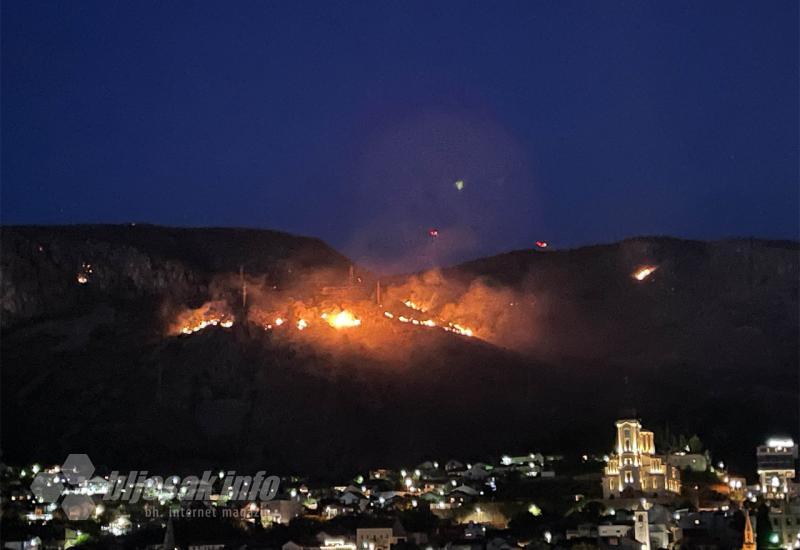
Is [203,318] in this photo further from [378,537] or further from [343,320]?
[378,537]

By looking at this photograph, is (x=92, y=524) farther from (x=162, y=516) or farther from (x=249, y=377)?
(x=249, y=377)

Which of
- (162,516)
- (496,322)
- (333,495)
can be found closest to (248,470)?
(333,495)

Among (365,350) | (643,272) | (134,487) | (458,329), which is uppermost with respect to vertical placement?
(643,272)

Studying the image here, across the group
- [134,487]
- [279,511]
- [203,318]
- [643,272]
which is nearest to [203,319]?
[203,318]

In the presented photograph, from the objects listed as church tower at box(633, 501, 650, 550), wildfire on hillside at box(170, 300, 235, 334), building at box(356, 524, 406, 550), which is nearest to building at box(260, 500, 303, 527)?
building at box(356, 524, 406, 550)

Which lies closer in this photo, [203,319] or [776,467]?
[776,467]

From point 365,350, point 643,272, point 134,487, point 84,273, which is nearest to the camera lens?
point 134,487
